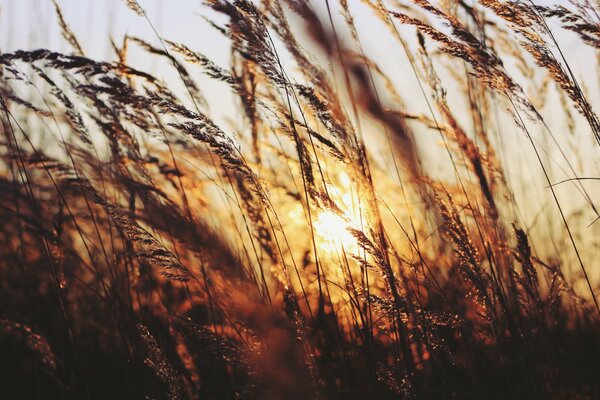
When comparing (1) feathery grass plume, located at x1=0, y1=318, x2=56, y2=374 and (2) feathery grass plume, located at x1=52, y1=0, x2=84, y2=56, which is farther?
(2) feathery grass plume, located at x1=52, y1=0, x2=84, y2=56

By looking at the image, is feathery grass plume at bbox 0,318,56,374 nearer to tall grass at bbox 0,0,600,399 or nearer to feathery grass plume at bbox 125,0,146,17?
tall grass at bbox 0,0,600,399

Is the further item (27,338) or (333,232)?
(333,232)

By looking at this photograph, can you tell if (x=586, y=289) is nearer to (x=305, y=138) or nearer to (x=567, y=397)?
(x=567, y=397)

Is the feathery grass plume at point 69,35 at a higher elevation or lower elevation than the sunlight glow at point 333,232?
higher

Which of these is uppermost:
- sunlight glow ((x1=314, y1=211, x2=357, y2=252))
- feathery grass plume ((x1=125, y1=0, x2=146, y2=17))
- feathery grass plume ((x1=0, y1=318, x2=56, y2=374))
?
feathery grass plume ((x1=125, y1=0, x2=146, y2=17))

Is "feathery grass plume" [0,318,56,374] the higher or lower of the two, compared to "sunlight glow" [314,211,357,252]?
lower

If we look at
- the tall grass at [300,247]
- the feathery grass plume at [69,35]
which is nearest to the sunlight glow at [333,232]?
the tall grass at [300,247]

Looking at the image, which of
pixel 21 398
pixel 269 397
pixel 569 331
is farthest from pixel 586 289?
pixel 21 398

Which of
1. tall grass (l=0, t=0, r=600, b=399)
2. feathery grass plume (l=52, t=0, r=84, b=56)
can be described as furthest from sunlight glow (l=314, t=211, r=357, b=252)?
feathery grass plume (l=52, t=0, r=84, b=56)

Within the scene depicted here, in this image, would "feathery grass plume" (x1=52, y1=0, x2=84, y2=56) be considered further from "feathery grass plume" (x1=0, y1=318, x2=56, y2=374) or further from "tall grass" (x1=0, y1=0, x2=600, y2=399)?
"feathery grass plume" (x1=0, y1=318, x2=56, y2=374)

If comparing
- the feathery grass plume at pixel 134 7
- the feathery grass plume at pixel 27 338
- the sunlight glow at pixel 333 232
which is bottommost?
the feathery grass plume at pixel 27 338

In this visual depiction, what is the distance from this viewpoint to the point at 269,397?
5.71 feet

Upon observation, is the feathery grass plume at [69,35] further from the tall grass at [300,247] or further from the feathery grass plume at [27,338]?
the feathery grass plume at [27,338]

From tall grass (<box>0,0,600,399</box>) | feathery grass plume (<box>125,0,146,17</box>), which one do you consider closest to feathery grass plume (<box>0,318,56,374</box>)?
tall grass (<box>0,0,600,399</box>)
